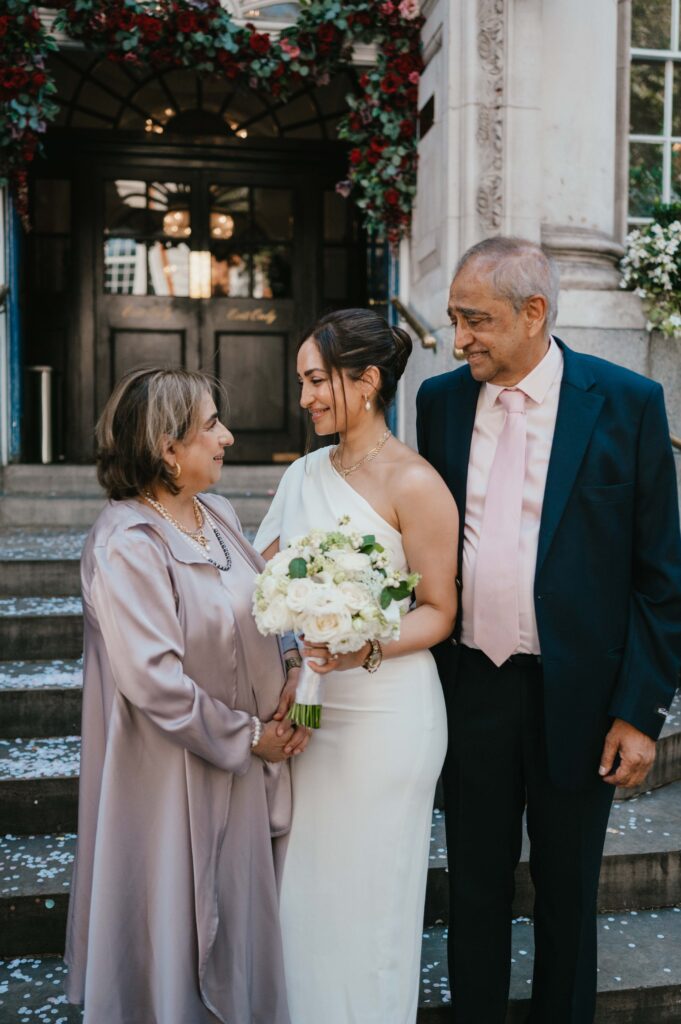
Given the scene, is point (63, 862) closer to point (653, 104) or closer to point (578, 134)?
point (578, 134)

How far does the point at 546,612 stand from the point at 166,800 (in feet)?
3.34

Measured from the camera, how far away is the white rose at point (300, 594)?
1888 mm

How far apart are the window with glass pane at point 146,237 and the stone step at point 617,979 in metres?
6.45

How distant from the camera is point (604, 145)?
5.71 metres

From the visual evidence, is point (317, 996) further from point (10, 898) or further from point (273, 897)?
point (10, 898)

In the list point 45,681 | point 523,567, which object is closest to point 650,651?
point 523,567

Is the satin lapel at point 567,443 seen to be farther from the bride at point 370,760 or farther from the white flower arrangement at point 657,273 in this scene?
the white flower arrangement at point 657,273

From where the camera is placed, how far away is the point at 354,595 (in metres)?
1.90

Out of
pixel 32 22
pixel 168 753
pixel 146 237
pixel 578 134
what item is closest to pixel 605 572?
pixel 168 753

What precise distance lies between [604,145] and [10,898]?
5183 millimetres

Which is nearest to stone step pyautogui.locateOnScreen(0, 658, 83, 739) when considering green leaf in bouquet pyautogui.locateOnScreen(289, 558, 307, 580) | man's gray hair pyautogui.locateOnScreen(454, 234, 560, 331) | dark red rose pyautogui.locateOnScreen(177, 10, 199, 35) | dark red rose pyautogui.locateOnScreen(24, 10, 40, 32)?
green leaf in bouquet pyautogui.locateOnScreen(289, 558, 307, 580)

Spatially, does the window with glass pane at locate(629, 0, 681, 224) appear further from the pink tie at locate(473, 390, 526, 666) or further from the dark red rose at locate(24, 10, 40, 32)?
the pink tie at locate(473, 390, 526, 666)

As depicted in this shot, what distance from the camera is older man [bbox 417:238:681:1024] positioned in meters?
2.28

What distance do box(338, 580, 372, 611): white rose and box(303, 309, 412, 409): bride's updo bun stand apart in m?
0.64
